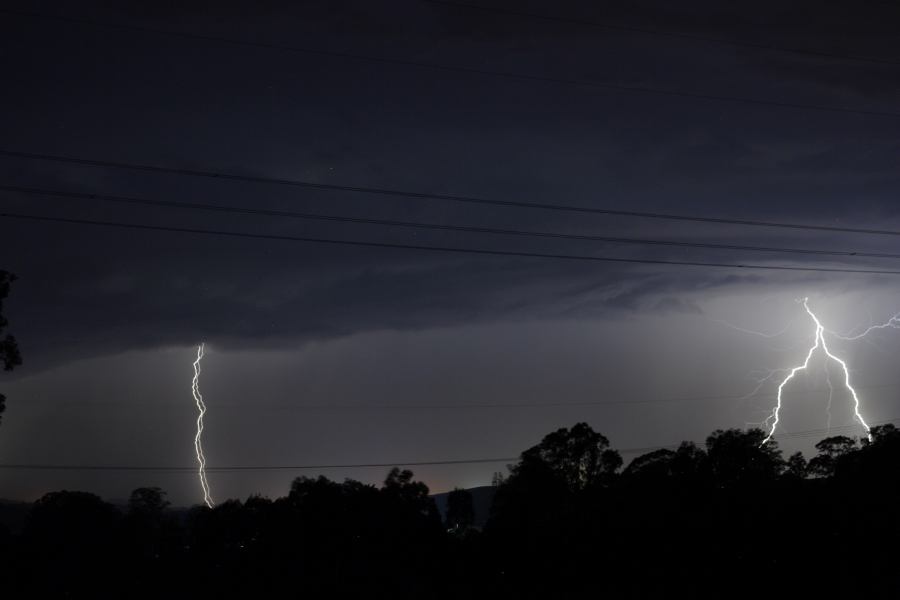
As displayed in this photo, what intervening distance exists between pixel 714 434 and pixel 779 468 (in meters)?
5.47

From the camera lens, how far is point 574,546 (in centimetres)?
3806

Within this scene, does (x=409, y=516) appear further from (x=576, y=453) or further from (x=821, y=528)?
(x=821, y=528)

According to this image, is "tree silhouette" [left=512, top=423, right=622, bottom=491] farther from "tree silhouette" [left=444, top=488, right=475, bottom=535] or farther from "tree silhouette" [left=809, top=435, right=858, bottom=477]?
"tree silhouette" [left=444, top=488, right=475, bottom=535]

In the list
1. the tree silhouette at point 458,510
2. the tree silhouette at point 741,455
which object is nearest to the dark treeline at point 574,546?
the tree silhouette at point 741,455

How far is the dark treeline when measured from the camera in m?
32.8

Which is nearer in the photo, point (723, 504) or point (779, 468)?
point (723, 504)

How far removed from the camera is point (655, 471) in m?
50.4

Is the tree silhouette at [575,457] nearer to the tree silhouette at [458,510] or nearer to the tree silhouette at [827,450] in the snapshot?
the tree silhouette at [827,450]

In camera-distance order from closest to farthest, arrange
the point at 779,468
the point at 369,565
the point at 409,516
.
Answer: the point at 369,565
the point at 409,516
the point at 779,468

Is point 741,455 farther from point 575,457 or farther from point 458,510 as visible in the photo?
point 458,510

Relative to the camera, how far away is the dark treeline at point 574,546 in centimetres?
3284

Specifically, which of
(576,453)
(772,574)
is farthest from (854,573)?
(576,453)

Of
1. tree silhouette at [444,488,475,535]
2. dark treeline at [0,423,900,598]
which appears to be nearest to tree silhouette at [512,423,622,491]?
dark treeline at [0,423,900,598]

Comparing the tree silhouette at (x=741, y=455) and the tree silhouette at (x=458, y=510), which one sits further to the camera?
the tree silhouette at (x=458, y=510)
